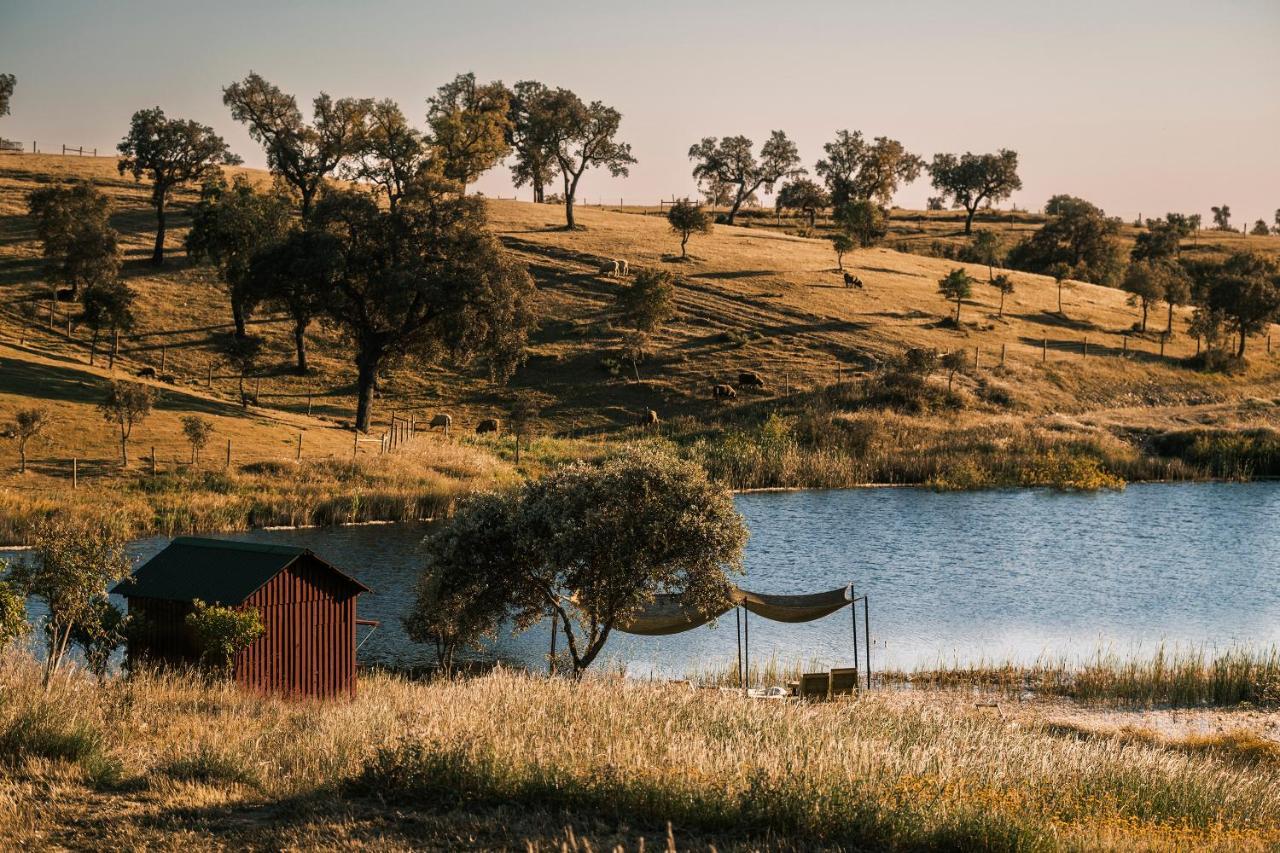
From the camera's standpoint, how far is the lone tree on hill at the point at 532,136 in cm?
12212

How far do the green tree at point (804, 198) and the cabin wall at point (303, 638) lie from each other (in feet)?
392

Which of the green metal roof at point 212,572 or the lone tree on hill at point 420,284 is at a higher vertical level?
the lone tree on hill at point 420,284

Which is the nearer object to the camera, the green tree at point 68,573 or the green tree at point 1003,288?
the green tree at point 68,573

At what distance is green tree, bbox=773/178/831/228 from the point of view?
145125mm

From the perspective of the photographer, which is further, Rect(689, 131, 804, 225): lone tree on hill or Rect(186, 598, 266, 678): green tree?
Rect(689, 131, 804, 225): lone tree on hill

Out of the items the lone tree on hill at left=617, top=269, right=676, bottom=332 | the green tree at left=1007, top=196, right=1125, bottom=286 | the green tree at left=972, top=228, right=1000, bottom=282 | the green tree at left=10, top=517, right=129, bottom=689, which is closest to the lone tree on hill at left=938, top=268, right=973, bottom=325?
the green tree at left=972, top=228, right=1000, bottom=282

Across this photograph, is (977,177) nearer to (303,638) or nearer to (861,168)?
(861,168)

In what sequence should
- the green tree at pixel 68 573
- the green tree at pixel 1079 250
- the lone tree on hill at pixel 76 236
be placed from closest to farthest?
the green tree at pixel 68 573 → the lone tree on hill at pixel 76 236 → the green tree at pixel 1079 250

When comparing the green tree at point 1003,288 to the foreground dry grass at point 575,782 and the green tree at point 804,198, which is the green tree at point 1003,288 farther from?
the foreground dry grass at point 575,782

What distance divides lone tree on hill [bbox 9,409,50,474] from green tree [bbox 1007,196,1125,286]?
10429 cm

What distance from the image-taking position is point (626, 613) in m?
26.9

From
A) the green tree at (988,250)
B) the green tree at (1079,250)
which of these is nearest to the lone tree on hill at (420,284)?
the green tree at (988,250)

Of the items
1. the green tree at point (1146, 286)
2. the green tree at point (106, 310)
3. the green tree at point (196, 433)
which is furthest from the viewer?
the green tree at point (1146, 286)

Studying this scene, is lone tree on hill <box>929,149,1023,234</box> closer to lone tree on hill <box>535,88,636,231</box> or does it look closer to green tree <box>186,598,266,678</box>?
lone tree on hill <box>535,88,636,231</box>
